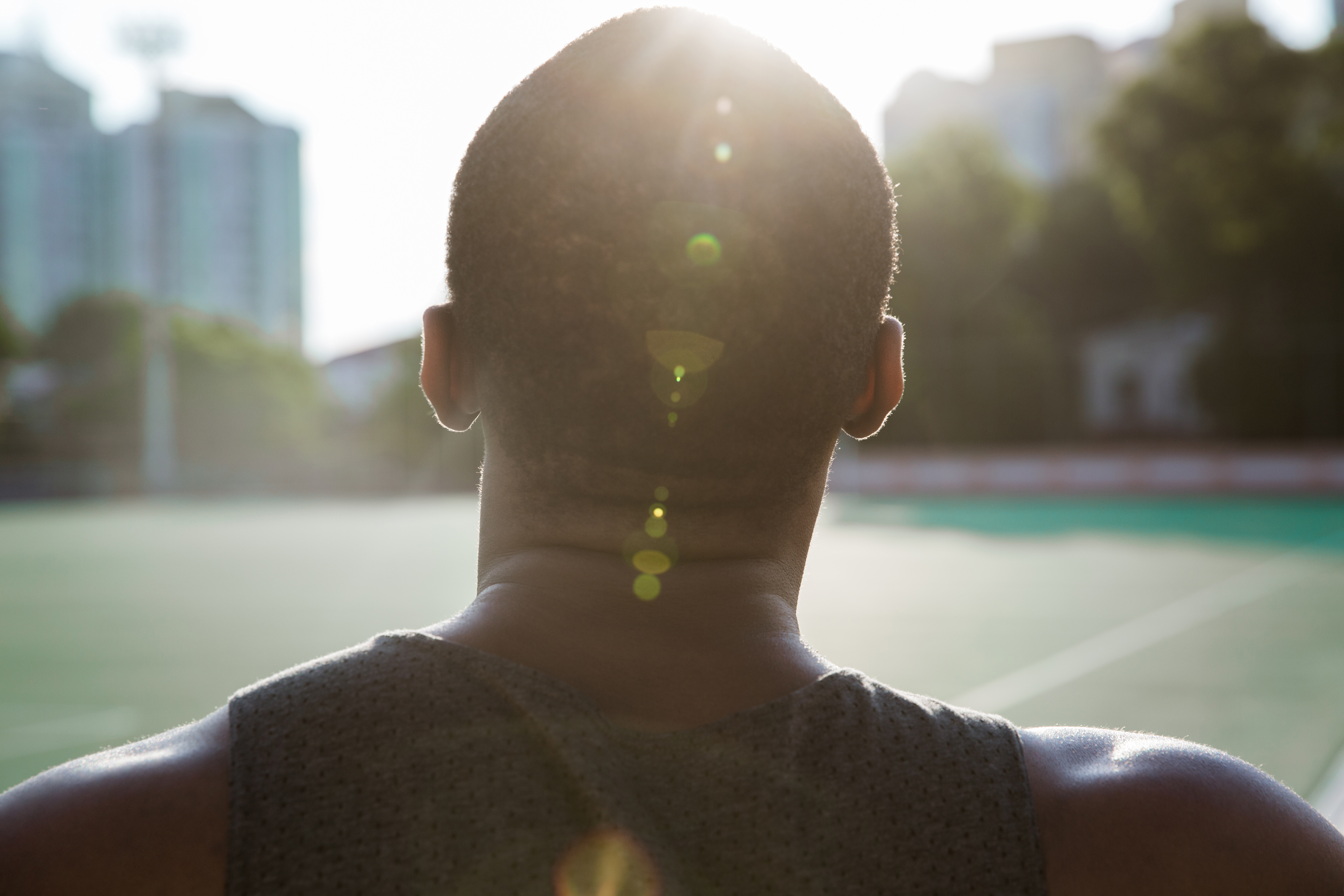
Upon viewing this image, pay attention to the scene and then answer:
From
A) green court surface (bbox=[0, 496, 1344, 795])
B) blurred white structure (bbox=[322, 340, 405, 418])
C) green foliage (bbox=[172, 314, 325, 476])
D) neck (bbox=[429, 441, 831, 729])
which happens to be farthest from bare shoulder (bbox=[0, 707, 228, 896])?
blurred white structure (bbox=[322, 340, 405, 418])

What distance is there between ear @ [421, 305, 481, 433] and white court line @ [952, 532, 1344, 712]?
3.69 meters

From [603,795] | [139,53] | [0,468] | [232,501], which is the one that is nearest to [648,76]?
[603,795]

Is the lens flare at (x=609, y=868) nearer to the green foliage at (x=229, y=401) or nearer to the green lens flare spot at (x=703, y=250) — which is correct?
→ the green lens flare spot at (x=703, y=250)

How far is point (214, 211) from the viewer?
99.1 metres

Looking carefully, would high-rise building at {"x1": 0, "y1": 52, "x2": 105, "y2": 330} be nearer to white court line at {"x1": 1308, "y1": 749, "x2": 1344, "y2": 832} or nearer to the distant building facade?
the distant building facade

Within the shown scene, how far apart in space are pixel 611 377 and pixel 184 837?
0.55 m

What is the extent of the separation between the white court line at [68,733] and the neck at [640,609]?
5.83 metres

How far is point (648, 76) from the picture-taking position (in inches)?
47.4

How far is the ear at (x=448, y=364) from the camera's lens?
1304 millimetres

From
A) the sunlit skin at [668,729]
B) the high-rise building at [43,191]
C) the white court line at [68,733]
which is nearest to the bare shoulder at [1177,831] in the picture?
the sunlit skin at [668,729]

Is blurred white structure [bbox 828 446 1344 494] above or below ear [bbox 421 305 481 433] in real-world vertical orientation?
below

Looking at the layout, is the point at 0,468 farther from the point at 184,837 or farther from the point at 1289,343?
the point at 184,837

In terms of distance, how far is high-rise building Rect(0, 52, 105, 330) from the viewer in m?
94.2

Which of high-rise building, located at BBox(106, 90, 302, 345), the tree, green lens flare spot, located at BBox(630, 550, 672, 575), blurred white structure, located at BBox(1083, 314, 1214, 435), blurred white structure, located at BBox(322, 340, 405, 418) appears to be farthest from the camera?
high-rise building, located at BBox(106, 90, 302, 345)
